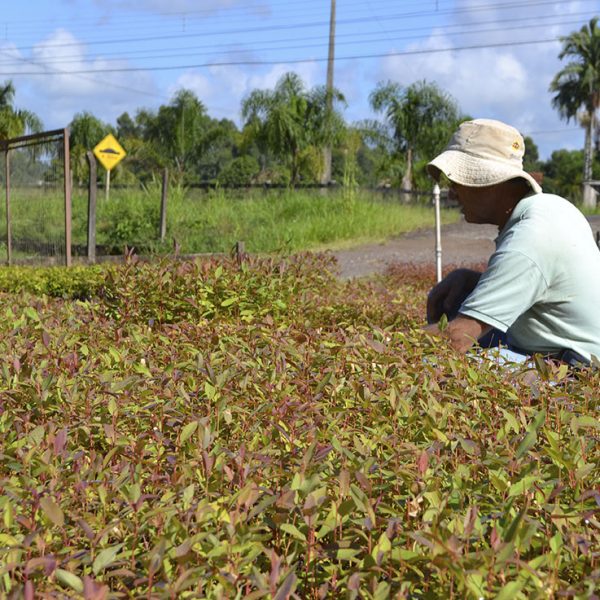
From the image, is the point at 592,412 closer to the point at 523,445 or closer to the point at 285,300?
the point at 523,445

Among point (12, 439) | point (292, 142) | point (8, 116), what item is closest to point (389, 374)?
point (12, 439)

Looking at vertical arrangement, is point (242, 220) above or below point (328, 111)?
below

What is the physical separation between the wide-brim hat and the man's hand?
436mm

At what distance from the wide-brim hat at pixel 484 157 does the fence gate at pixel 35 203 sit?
411 inches

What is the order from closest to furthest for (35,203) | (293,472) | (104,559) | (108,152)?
1. (104,559)
2. (293,472)
3. (35,203)
4. (108,152)

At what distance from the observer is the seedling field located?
142 centimetres

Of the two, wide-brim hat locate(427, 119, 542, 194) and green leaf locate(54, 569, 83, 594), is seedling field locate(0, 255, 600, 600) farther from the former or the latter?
wide-brim hat locate(427, 119, 542, 194)

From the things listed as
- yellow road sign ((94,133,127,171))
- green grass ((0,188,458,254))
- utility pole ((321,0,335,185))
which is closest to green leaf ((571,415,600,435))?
green grass ((0,188,458,254))

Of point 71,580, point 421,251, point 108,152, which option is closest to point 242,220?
point 108,152

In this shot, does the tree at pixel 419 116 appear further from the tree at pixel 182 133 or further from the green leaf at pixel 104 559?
the green leaf at pixel 104 559

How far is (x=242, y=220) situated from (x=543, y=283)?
18.7 m

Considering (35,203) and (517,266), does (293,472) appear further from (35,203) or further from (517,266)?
(35,203)

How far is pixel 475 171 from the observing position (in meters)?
3.49

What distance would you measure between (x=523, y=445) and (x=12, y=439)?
4.01 ft
